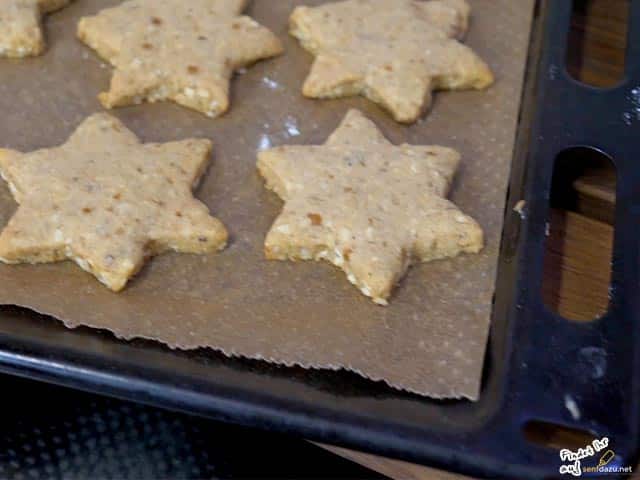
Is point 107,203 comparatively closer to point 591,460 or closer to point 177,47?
point 177,47

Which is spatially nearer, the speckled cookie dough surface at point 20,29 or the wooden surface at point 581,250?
the wooden surface at point 581,250

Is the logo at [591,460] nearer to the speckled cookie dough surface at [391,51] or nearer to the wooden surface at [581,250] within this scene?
the wooden surface at [581,250]

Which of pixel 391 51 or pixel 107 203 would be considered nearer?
pixel 107 203

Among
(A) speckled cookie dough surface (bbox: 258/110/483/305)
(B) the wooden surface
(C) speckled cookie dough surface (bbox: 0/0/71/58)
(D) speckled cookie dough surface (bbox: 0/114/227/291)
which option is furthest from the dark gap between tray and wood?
(C) speckled cookie dough surface (bbox: 0/0/71/58)

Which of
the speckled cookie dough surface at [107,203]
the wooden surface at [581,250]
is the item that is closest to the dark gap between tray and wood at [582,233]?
the wooden surface at [581,250]

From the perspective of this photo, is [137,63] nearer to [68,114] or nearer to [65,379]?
[68,114]

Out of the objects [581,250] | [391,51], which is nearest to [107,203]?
[391,51]
